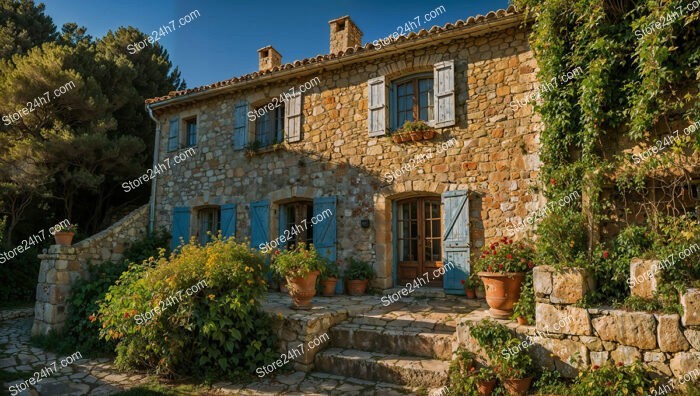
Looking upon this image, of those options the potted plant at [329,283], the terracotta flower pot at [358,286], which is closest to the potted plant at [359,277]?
the terracotta flower pot at [358,286]

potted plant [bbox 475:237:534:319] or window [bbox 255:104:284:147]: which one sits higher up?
window [bbox 255:104:284:147]

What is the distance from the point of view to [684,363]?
3465 millimetres

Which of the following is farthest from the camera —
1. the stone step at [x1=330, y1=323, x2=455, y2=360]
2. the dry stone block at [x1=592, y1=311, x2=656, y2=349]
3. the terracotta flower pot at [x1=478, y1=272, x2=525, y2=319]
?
the terracotta flower pot at [x1=478, y1=272, x2=525, y2=319]

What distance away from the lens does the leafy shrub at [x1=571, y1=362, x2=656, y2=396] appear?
3.44 metres

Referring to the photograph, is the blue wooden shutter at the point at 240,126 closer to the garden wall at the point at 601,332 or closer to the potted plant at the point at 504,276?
the potted plant at the point at 504,276

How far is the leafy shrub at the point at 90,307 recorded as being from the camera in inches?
235

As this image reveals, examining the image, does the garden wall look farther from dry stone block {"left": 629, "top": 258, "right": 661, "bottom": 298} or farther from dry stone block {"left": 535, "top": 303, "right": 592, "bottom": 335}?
Result: dry stone block {"left": 629, "top": 258, "right": 661, "bottom": 298}

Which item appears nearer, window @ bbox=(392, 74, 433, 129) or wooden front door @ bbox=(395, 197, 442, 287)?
wooden front door @ bbox=(395, 197, 442, 287)

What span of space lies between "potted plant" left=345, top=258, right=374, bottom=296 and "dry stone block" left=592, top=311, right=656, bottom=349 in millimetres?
3982

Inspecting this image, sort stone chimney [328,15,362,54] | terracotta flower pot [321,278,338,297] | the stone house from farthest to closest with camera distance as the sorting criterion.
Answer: stone chimney [328,15,362,54] < terracotta flower pot [321,278,338,297] < the stone house

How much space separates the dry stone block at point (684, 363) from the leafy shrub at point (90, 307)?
6524 mm

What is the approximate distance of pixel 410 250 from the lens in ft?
24.8

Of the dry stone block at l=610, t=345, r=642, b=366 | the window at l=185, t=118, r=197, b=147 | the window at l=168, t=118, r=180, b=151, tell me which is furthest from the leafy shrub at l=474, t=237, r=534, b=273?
the window at l=168, t=118, r=180, b=151

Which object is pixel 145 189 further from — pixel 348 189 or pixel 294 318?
pixel 294 318
